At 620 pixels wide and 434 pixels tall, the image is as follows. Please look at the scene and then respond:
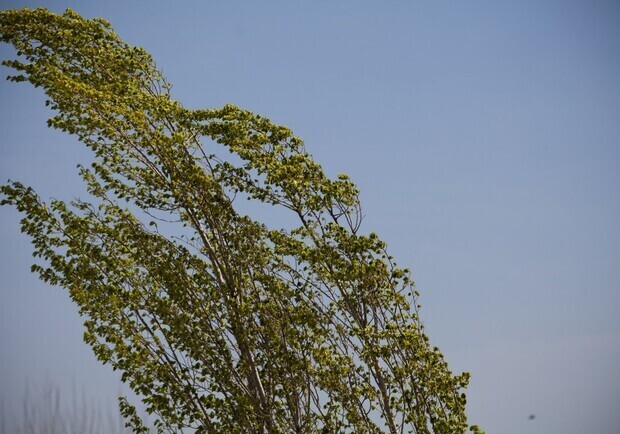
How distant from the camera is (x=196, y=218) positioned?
8.48 meters

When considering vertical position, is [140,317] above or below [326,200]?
below

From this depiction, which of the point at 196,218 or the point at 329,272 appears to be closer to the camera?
the point at 329,272

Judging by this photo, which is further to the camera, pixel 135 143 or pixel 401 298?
pixel 135 143

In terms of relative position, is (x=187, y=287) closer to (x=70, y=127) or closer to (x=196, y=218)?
(x=196, y=218)

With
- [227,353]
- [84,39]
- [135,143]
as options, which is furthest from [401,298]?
[84,39]

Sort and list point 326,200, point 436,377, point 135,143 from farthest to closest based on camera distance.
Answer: point 135,143 → point 326,200 → point 436,377

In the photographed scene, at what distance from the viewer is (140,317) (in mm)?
8031

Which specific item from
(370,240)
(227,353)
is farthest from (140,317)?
(370,240)

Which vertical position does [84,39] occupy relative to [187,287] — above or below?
above

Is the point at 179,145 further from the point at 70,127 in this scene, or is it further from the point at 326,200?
Result: the point at 326,200

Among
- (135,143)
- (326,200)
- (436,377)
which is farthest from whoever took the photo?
(135,143)

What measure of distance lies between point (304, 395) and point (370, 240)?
1706mm

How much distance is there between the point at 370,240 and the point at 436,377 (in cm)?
147

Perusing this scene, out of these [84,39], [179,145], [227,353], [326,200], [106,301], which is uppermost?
[84,39]
